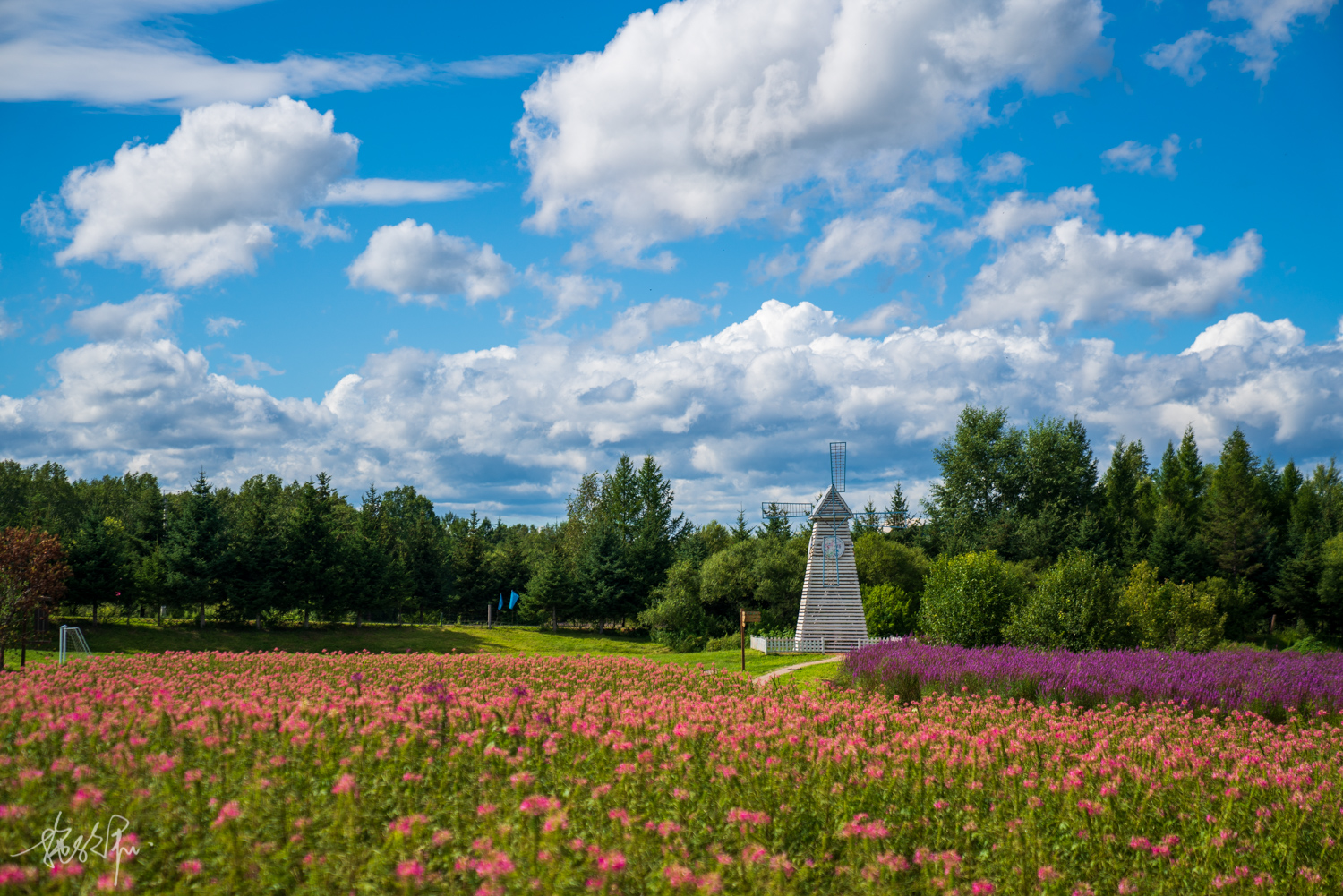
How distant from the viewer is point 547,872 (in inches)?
162

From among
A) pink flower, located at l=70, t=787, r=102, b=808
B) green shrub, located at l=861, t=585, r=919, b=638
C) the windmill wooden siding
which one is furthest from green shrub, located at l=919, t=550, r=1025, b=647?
pink flower, located at l=70, t=787, r=102, b=808

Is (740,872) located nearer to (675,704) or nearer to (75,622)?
(675,704)

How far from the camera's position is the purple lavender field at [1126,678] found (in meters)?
13.8

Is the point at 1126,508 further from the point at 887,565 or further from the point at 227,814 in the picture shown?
the point at 227,814

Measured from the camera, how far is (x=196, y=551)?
146ft

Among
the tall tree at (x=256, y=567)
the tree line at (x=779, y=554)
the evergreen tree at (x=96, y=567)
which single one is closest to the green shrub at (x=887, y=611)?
the tree line at (x=779, y=554)

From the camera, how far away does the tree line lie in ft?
140

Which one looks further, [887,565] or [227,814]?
[887,565]

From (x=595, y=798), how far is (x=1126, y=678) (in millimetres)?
12487

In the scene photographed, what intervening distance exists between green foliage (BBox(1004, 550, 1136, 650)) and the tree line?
1.59 m

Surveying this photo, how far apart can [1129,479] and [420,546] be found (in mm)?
57126

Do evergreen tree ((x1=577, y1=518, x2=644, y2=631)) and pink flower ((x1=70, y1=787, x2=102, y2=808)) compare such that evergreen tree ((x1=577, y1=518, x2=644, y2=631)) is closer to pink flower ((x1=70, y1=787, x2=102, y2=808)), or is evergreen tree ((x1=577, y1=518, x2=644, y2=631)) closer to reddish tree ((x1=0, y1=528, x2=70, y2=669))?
reddish tree ((x1=0, y1=528, x2=70, y2=669))

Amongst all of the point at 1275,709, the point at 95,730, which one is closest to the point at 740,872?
the point at 95,730

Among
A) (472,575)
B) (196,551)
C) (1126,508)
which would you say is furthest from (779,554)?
(1126,508)
